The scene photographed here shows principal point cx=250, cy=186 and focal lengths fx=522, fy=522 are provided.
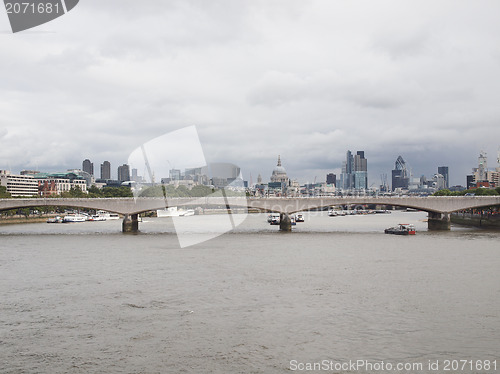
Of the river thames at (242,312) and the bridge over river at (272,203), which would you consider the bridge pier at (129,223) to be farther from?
the river thames at (242,312)

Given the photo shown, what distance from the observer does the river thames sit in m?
12.7

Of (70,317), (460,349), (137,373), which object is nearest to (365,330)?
(460,349)

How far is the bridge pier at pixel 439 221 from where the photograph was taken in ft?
188

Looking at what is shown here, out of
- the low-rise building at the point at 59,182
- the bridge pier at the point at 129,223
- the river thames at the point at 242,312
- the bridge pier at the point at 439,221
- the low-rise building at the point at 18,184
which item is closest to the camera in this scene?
the river thames at the point at 242,312

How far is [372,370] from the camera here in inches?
465

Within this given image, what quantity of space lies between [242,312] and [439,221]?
1844 inches

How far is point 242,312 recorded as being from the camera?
55.2ft

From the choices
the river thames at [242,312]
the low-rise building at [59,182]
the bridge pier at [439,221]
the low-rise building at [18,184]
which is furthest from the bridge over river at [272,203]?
the low-rise building at [59,182]

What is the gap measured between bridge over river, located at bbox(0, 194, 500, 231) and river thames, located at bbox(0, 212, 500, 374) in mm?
24430

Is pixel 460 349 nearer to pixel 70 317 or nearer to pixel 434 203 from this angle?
pixel 70 317

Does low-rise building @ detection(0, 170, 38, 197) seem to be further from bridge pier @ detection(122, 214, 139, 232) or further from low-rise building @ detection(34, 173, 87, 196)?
bridge pier @ detection(122, 214, 139, 232)

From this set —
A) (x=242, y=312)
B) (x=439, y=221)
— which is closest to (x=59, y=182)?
(x=439, y=221)

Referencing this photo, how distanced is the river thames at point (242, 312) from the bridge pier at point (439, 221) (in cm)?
2846

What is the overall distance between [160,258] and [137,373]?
19.3 meters
